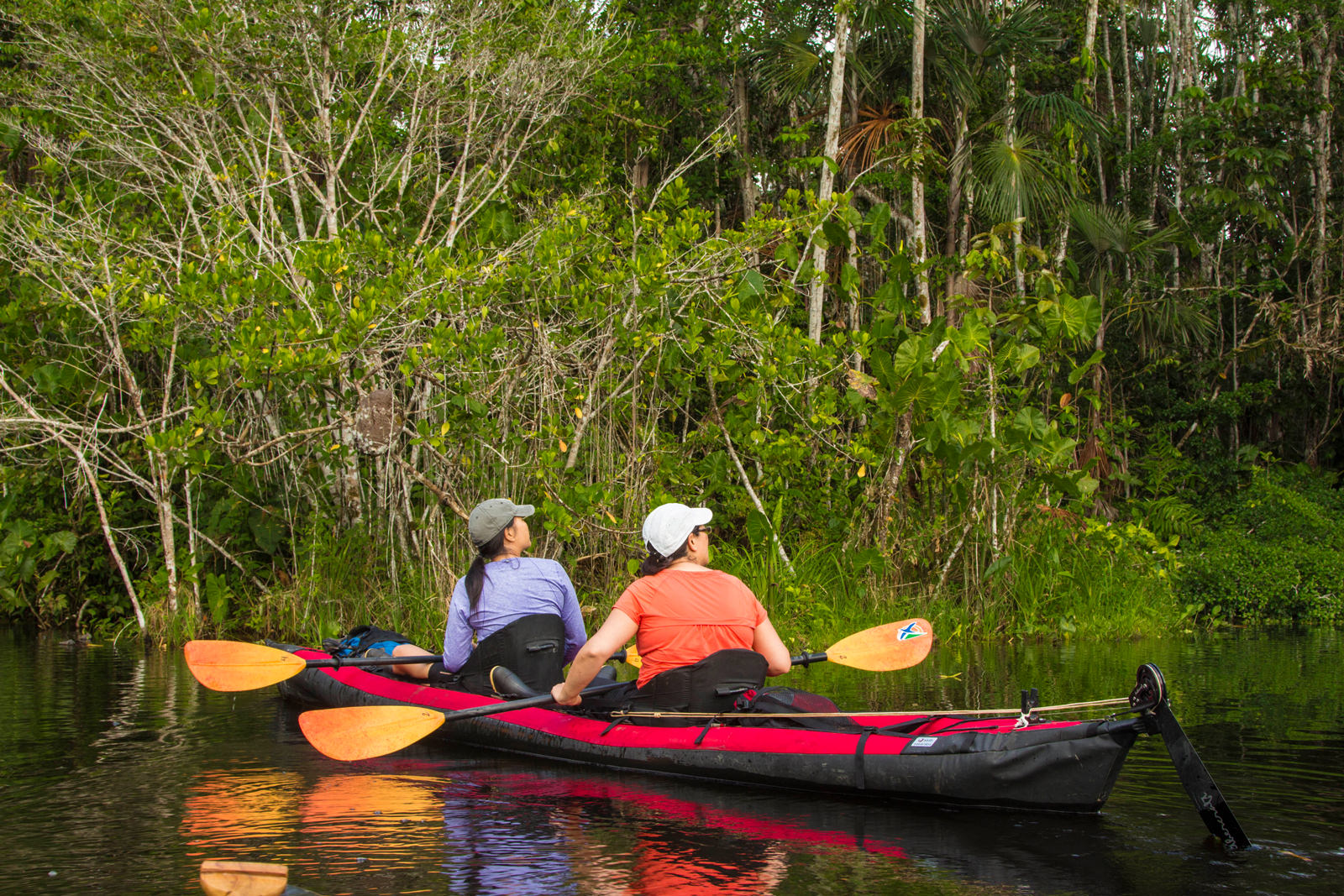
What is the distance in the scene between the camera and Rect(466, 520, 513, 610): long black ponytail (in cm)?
543

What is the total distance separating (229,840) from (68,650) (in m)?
6.65

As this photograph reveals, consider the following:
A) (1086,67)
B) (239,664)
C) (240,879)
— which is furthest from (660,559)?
(1086,67)

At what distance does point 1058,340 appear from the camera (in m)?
9.65

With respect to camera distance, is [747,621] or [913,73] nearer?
→ [747,621]

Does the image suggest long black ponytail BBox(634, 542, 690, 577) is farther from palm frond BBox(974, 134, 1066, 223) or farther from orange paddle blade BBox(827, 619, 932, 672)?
palm frond BBox(974, 134, 1066, 223)

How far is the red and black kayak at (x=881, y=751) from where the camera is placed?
3750mm

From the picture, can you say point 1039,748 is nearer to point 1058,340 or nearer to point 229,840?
point 229,840

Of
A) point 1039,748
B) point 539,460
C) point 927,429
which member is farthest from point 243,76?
point 1039,748

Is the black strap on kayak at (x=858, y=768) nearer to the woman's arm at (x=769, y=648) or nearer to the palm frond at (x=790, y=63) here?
the woman's arm at (x=769, y=648)

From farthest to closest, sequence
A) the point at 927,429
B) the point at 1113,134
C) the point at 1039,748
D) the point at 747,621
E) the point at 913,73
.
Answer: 1. the point at 1113,134
2. the point at 913,73
3. the point at 927,429
4. the point at 747,621
5. the point at 1039,748

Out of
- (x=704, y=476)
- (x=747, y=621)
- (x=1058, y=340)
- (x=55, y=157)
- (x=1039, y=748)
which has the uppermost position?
(x=55, y=157)

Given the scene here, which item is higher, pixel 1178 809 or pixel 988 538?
pixel 988 538

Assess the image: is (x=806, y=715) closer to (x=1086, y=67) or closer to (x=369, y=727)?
(x=369, y=727)

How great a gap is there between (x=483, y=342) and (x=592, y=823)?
14.4 feet
